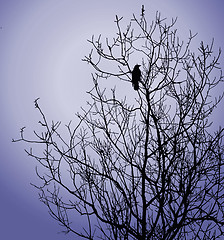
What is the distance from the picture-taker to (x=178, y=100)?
5.06 m

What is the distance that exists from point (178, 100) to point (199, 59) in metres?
Result: 0.62

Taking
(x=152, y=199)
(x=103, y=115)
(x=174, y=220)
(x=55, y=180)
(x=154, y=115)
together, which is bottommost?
(x=174, y=220)

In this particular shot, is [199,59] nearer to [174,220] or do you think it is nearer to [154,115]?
[154,115]

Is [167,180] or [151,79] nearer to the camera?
[167,180]

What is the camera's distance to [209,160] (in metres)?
4.98

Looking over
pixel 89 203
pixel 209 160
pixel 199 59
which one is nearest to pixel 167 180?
pixel 209 160

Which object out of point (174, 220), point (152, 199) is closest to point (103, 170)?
point (152, 199)

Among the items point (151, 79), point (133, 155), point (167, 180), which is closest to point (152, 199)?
point (167, 180)

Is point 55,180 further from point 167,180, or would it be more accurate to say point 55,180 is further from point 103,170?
point 167,180

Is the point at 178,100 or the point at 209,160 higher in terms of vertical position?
the point at 178,100

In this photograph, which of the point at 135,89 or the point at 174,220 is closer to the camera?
the point at 174,220

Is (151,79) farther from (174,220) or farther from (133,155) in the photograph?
(174,220)

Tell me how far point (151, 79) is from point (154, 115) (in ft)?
1.68

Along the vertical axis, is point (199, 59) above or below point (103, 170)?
above
